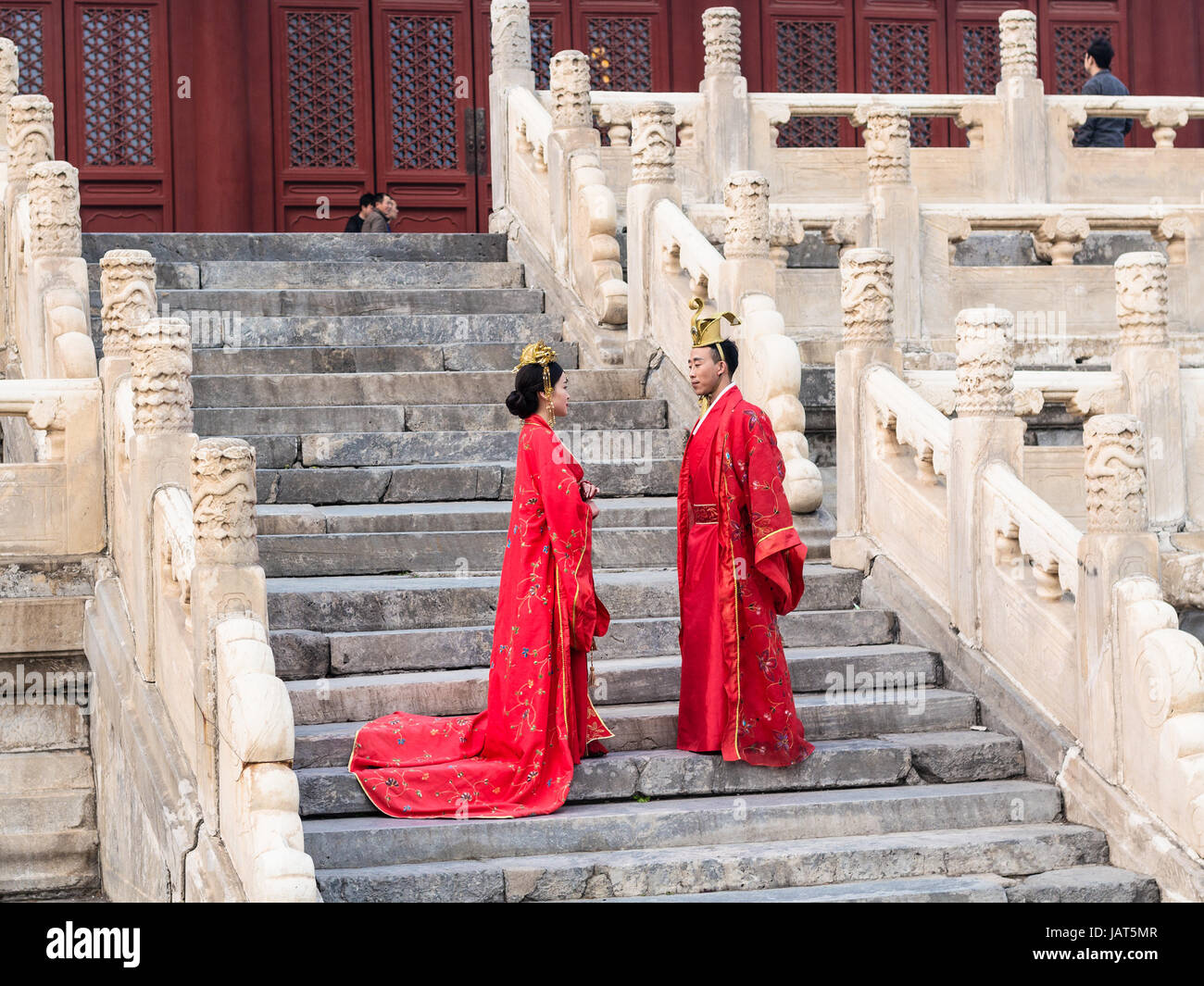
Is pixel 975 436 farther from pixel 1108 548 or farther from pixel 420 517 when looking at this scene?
pixel 420 517

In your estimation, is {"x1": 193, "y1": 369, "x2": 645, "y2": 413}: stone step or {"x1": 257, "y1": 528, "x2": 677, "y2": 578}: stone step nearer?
{"x1": 257, "y1": 528, "x2": 677, "y2": 578}: stone step

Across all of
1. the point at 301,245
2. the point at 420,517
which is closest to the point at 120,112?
the point at 301,245

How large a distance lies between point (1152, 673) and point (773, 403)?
2727mm

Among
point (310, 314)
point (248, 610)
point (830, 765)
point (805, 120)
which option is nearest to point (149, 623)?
point (248, 610)

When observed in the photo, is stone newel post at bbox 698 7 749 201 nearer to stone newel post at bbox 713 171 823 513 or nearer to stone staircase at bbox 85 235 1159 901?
stone staircase at bbox 85 235 1159 901

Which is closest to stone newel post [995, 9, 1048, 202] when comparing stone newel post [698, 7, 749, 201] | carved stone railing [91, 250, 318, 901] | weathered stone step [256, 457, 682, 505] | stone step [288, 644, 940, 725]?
stone newel post [698, 7, 749, 201]

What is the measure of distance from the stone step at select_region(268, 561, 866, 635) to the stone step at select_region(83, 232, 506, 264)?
12.5 feet

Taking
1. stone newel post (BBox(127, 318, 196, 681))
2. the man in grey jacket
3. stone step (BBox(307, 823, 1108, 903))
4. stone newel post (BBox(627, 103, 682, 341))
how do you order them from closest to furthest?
stone step (BBox(307, 823, 1108, 903)), stone newel post (BBox(127, 318, 196, 681)), stone newel post (BBox(627, 103, 682, 341)), the man in grey jacket

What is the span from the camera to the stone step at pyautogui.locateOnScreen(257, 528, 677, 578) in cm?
800

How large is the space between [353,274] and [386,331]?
2.63ft

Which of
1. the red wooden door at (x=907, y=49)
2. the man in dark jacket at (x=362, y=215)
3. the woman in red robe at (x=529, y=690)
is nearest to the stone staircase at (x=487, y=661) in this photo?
the woman in red robe at (x=529, y=690)

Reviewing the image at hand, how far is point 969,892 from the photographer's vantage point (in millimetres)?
6281

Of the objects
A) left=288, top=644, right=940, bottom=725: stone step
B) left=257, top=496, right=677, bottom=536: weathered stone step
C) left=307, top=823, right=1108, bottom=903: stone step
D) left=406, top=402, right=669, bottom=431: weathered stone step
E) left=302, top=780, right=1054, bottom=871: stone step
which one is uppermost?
left=406, top=402, right=669, bottom=431: weathered stone step

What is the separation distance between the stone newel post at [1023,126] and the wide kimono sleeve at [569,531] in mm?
6415
